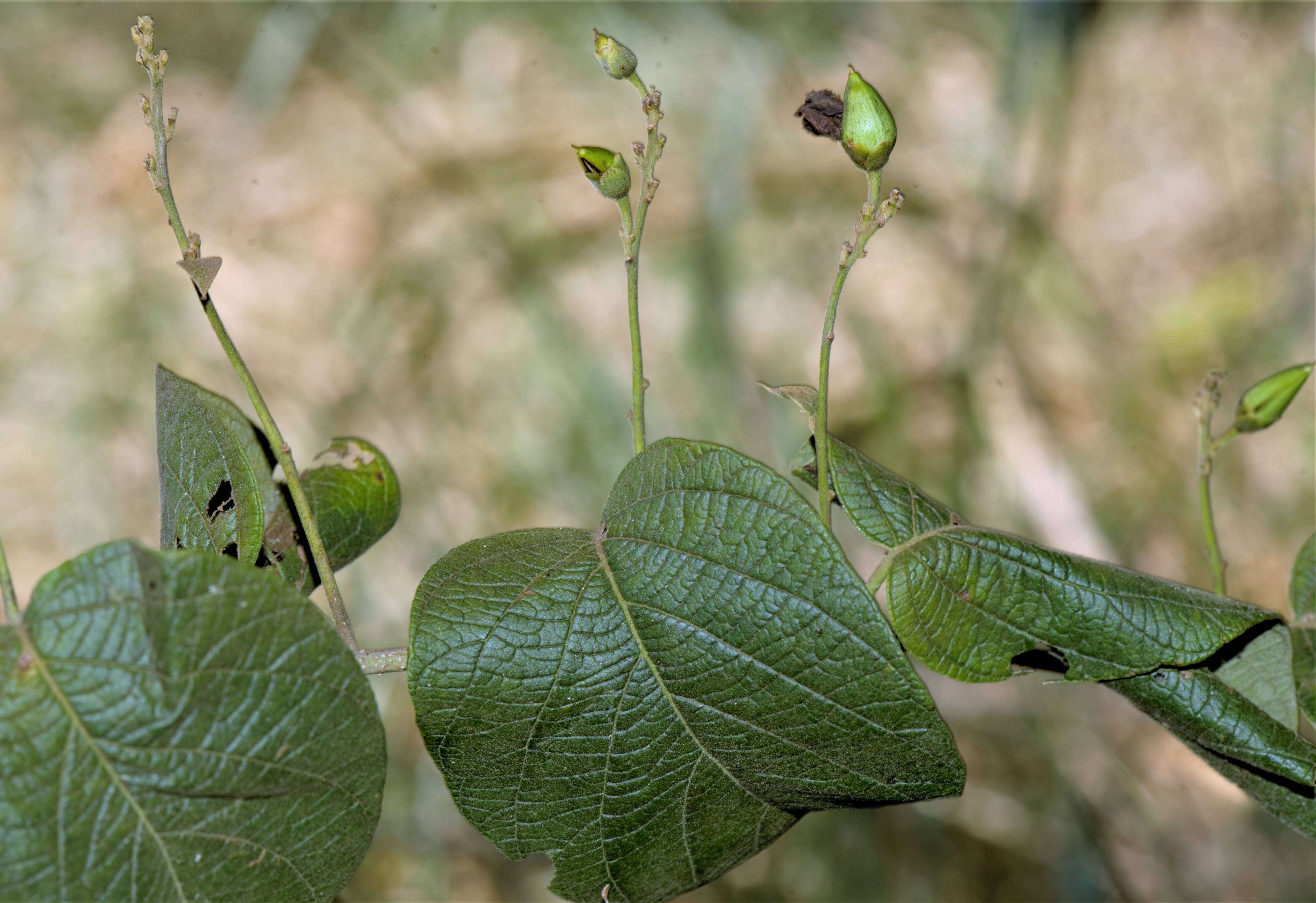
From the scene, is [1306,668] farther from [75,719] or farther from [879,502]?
[75,719]

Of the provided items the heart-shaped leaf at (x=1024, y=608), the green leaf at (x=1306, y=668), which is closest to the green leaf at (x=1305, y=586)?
the green leaf at (x=1306, y=668)

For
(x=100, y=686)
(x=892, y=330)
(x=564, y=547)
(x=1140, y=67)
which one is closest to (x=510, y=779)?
(x=564, y=547)

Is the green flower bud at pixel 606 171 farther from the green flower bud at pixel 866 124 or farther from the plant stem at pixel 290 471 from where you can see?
the plant stem at pixel 290 471

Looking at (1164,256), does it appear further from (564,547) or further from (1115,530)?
(564,547)

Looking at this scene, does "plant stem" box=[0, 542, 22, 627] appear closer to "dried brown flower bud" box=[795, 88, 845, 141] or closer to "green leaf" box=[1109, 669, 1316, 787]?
"dried brown flower bud" box=[795, 88, 845, 141]

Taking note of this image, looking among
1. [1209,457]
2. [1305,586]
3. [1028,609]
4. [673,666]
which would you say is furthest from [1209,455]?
[673,666]
